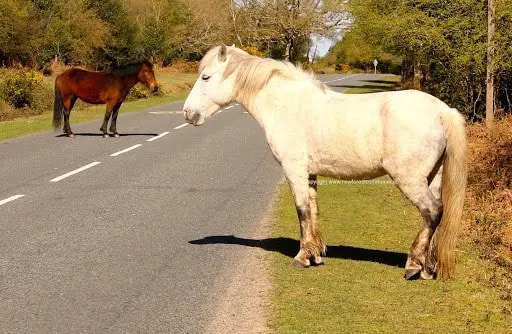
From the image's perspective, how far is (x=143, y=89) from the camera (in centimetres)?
4184

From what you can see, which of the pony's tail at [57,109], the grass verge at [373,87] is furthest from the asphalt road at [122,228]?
the grass verge at [373,87]

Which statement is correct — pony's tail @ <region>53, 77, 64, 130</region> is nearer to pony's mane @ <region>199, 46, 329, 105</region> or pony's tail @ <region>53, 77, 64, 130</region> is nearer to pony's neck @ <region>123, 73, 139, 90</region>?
pony's neck @ <region>123, 73, 139, 90</region>

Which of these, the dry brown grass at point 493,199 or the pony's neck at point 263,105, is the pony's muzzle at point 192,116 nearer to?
the pony's neck at point 263,105

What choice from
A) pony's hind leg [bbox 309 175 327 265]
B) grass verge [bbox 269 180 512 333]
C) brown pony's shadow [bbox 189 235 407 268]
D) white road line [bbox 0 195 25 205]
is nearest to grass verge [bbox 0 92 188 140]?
white road line [bbox 0 195 25 205]

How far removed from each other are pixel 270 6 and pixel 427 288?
54.5m

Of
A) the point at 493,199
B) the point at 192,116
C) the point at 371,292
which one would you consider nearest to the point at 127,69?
the point at 493,199

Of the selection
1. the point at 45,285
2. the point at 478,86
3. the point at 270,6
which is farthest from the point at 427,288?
the point at 270,6

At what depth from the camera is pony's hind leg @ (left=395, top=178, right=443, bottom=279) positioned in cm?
586

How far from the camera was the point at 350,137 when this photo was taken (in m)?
6.11

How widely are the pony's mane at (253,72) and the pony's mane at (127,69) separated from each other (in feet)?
44.6

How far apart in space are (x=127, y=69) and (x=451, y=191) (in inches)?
609

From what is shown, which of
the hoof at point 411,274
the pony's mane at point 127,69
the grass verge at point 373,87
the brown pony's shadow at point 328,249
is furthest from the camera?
the grass verge at point 373,87

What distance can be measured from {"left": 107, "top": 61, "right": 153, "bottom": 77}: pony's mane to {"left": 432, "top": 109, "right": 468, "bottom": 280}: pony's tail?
15.3 meters

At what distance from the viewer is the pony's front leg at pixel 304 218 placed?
653 centimetres
